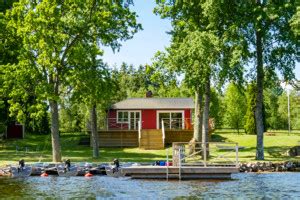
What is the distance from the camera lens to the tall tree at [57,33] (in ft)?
114

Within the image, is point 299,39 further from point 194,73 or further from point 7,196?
point 7,196

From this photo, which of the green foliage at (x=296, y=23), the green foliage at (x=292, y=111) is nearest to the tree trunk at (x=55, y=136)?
the green foliage at (x=296, y=23)

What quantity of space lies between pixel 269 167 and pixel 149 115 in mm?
24531

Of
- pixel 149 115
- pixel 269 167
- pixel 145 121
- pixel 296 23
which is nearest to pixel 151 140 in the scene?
pixel 145 121

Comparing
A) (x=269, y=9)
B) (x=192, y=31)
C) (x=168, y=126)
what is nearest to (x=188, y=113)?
(x=168, y=126)

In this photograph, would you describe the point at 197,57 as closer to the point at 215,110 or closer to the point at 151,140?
the point at 151,140

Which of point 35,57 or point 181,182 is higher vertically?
point 35,57

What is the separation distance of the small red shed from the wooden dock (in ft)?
85.0

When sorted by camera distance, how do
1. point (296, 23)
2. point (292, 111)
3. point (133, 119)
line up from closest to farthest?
point (296, 23), point (133, 119), point (292, 111)

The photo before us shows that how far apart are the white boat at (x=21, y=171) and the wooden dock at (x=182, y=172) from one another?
6975mm

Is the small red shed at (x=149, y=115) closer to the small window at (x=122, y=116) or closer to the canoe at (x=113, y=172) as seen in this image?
the small window at (x=122, y=116)

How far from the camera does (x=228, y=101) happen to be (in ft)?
264

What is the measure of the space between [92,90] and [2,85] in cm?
802

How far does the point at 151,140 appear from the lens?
1981 inches
